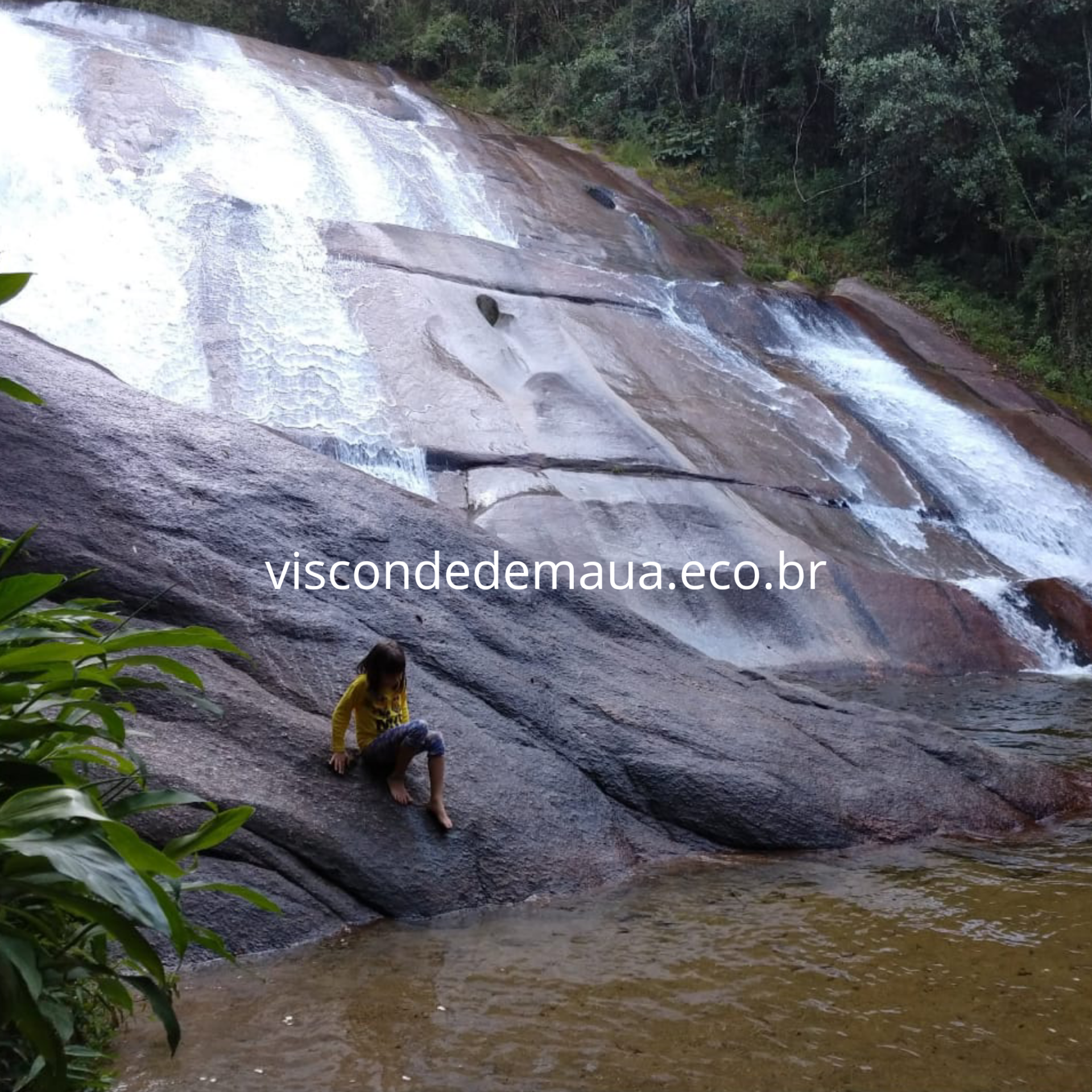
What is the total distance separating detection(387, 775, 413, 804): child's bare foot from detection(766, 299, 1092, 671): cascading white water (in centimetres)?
918

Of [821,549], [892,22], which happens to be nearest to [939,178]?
[892,22]

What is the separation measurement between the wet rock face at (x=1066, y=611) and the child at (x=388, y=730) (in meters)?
9.66

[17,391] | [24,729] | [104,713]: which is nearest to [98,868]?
[24,729]

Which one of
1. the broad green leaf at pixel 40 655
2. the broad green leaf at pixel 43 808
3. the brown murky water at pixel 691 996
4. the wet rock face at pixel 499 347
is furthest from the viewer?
the wet rock face at pixel 499 347

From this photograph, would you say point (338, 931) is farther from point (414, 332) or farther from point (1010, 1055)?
point (414, 332)

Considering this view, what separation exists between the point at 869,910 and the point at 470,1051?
246 centimetres

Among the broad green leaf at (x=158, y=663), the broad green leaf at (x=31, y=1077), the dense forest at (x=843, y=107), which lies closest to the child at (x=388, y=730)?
the broad green leaf at (x=158, y=663)

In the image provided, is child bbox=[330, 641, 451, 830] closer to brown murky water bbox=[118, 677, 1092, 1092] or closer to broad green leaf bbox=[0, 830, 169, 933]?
brown murky water bbox=[118, 677, 1092, 1092]

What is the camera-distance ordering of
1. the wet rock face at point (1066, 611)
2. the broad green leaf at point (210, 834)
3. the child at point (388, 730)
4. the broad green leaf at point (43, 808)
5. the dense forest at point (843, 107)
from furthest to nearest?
the dense forest at point (843, 107)
the wet rock face at point (1066, 611)
the child at point (388, 730)
the broad green leaf at point (210, 834)
the broad green leaf at point (43, 808)

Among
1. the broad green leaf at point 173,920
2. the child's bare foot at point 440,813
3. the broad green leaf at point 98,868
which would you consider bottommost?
the child's bare foot at point 440,813

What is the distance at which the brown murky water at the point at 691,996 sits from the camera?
388cm

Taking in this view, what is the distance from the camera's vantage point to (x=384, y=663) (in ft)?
18.0

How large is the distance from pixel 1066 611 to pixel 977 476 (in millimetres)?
3530

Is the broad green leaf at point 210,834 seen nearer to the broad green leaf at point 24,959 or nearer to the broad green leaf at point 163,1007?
the broad green leaf at point 163,1007
